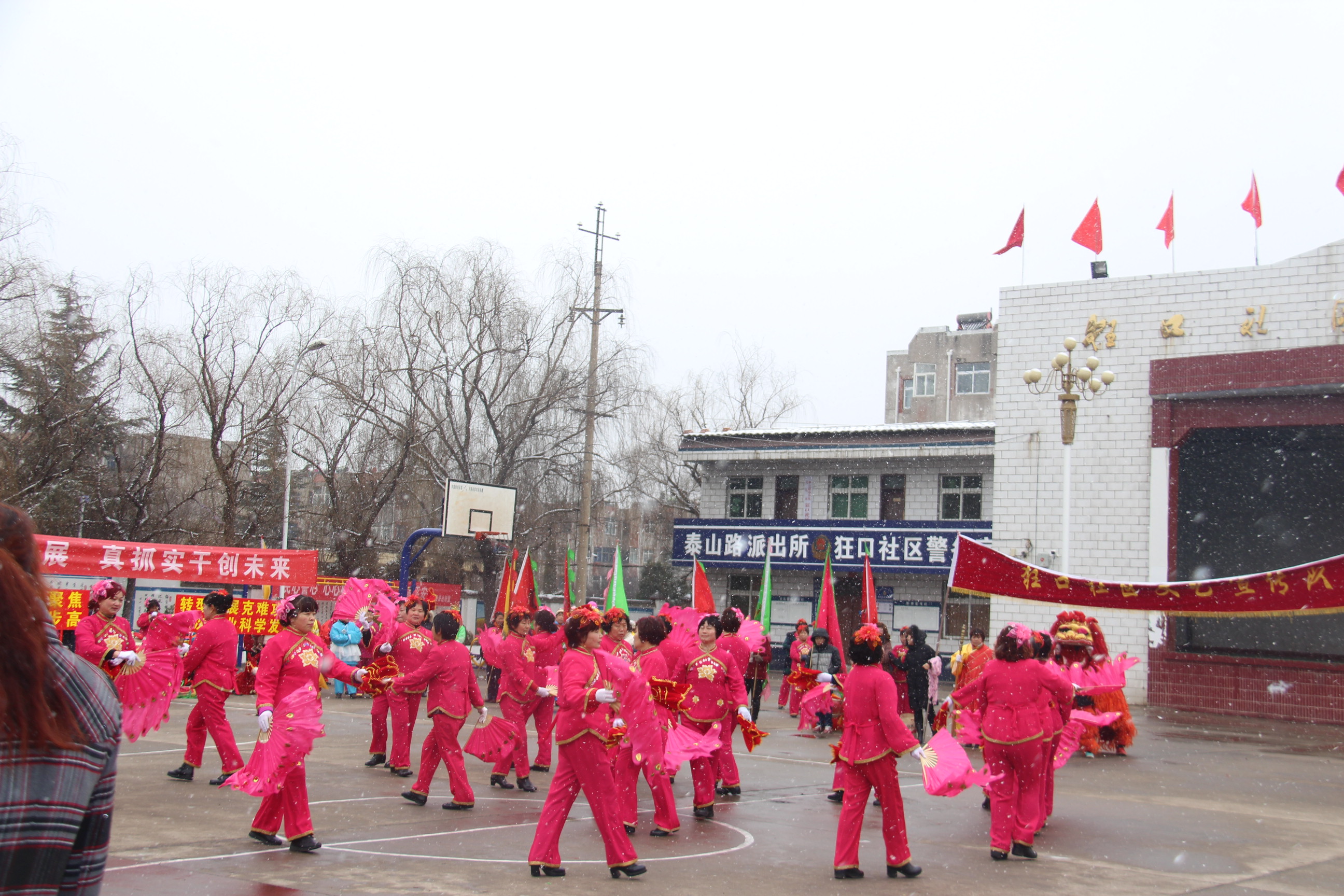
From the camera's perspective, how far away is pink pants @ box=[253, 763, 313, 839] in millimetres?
7426

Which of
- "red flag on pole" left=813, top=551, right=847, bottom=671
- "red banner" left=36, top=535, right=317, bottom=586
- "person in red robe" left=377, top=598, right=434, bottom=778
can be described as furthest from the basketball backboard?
"person in red robe" left=377, top=598, right=434, bottom=778

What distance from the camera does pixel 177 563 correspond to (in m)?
19.5

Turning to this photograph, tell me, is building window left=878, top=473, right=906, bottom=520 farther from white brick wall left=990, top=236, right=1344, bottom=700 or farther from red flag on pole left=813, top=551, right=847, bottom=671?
red flag on pole left=813, top=551, right=847, bottom=671

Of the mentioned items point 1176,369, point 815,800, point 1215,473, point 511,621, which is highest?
point 1176,369

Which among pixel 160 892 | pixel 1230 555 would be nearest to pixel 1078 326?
pixel 1230 555

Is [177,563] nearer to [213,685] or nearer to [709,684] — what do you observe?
[213,685]

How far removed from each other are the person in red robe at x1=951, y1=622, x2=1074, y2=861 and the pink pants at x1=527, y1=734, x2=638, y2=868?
2799 millimetres

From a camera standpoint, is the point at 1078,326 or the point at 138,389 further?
the point at 138,389

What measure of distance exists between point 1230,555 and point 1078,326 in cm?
686

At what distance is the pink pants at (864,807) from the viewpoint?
7.23 metres

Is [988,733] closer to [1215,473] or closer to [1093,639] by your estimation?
→ [1093,639]

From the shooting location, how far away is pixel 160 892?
627 centimetres

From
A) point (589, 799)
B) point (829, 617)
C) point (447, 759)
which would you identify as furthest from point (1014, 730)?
point (829, 617)

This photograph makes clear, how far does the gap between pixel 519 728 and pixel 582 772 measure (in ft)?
12.9
